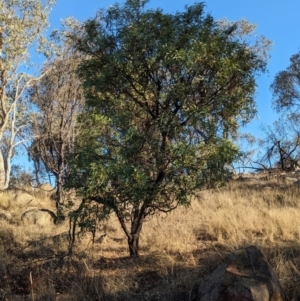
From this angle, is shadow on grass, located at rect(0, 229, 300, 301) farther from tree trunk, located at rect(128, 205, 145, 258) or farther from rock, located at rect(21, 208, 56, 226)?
rock, located at rect(21, 208, 56, 226)

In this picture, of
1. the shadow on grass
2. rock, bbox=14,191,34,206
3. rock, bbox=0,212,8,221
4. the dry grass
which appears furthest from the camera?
rock, bbox=14,191,34,206

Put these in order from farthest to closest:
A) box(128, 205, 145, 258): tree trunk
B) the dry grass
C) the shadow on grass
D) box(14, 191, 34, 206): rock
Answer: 1. box(14, 191, 34, 206): rock
2. box(128, 205, 145, 258): tree trunk
3. the dry grass
4. the shadow on grass

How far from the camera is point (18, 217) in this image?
1312cm

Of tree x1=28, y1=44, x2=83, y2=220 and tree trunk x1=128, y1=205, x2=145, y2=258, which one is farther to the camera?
tree x1=28, y1=44, x2=83, y2=220

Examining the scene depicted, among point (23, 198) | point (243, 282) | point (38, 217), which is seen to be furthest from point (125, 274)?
point (23, 198)

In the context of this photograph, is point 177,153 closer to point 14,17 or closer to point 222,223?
point 222,223

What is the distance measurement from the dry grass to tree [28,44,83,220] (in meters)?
3.15

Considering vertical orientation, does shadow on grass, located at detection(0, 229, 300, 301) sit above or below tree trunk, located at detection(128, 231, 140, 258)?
below

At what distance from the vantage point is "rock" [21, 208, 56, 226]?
40.5 feet

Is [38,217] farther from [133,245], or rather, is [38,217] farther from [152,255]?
[152,255]

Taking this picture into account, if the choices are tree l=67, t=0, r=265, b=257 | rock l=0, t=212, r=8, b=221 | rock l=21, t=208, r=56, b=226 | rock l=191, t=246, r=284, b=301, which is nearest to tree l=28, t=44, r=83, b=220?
rock l=21, t=208, r=56, b=226

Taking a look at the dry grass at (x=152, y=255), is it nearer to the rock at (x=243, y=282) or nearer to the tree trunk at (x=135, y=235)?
the tree trunk at (x=135, y=235)

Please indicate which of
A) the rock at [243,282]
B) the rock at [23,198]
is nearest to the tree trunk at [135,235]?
the rock at [243,282]

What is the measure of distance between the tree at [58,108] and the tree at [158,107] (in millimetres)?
6657
